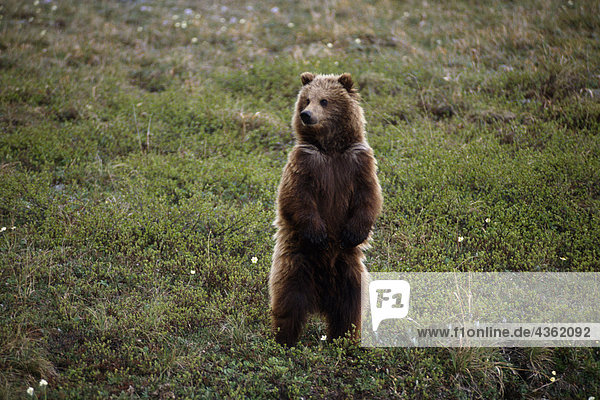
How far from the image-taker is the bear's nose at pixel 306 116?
4164 mm

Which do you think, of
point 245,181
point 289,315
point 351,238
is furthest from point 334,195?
point 245,181

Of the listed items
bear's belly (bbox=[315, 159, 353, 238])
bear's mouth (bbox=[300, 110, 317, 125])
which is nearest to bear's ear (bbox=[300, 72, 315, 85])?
bear's mouth (bbox=[300, 110, 317, 125])

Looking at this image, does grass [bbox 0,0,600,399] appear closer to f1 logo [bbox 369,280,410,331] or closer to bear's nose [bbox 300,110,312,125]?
f1 logo [bbox 369,280,410,331]

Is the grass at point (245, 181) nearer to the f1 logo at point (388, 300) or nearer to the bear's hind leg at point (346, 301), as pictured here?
A: the bear's hind leg at point (346, 301)

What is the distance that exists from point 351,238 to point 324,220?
0.28m

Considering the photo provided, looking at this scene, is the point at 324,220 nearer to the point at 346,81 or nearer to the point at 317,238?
the point at 317,238

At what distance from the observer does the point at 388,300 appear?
4.74 metres

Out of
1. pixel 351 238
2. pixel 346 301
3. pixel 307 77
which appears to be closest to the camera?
pixel 351 238

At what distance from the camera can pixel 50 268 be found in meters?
4.83

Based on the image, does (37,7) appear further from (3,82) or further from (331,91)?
(331,91)

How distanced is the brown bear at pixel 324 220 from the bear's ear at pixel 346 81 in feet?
0.73

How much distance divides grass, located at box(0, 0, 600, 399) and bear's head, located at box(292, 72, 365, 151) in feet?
5.42

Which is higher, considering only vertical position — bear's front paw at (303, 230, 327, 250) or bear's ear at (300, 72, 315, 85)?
bear's ear at (300, 72, 315, 85)

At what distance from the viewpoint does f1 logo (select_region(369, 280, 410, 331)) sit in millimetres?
4637
